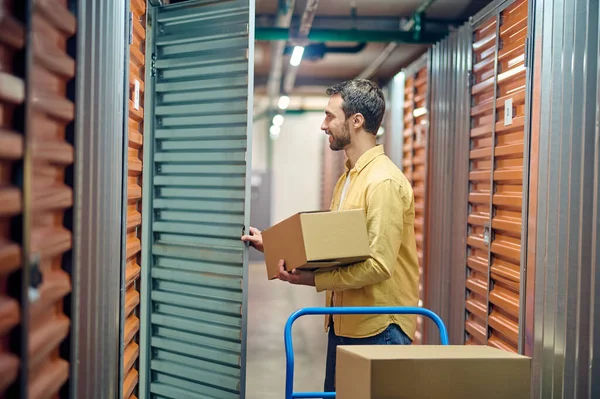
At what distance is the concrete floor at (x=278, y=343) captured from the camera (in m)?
5.81

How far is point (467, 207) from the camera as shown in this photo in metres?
5.16

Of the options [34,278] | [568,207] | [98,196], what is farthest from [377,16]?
[34,278]

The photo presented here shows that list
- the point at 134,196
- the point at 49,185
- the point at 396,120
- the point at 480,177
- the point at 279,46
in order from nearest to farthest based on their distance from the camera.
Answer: the point at 49,185
the point at 134,196
the point at 480,177
the point at 396,120
the point at 279,46

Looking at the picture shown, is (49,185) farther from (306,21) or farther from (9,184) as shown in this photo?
(306,21)

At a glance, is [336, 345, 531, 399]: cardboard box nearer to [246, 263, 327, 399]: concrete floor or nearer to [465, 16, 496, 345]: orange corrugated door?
[465, 16, 496, 345]: orange corrugated door

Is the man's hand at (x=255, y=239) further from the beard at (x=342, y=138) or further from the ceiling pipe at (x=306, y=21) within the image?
the ceiling pipe at (x=306, y=21)

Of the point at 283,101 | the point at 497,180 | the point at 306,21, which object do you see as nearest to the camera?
the point at 497,180

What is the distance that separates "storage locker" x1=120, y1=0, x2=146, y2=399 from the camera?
10.5ft

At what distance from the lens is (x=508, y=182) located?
4.28 metres

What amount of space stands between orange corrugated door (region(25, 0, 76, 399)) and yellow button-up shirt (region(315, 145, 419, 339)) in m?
1.39

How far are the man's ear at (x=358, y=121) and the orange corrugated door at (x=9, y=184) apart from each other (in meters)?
2.06

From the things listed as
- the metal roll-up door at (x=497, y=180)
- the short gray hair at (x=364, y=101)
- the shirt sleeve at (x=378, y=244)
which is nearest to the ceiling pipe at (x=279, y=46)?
the metal roll-up door at (x=497, y=180)

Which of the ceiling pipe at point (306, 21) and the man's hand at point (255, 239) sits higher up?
the ceiling pipe at point (306, 21)

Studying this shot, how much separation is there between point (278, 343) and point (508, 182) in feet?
12.7
